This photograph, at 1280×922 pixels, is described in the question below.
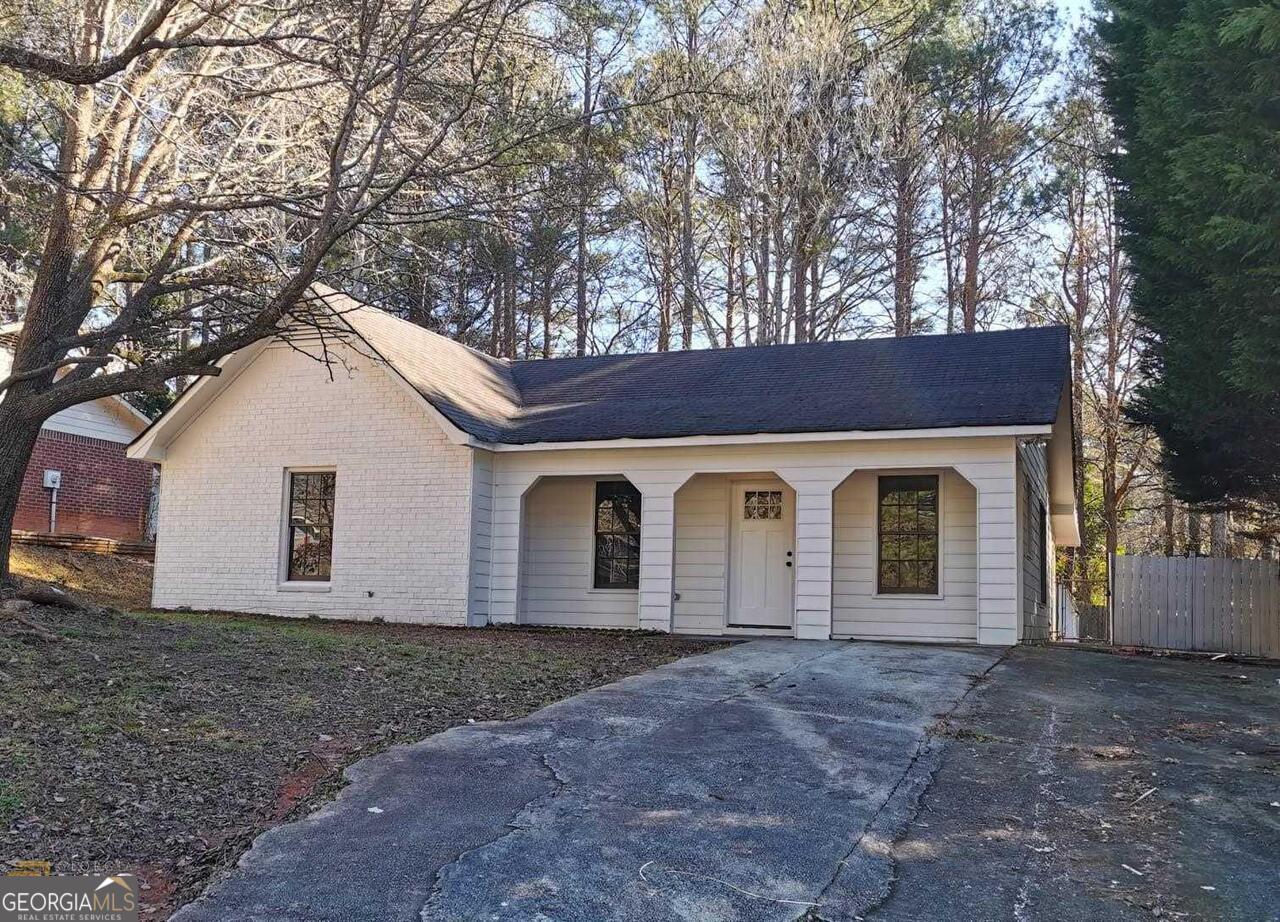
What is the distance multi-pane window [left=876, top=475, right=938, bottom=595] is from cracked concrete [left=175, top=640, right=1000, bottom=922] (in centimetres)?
581

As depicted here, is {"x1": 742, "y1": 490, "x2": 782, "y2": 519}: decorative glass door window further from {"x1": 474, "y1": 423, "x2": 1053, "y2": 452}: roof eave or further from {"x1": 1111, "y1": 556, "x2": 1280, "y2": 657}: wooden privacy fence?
{"x1": 1111, "y1": 556, "x2": 1280, "y2": 657}: wooden privacy fence

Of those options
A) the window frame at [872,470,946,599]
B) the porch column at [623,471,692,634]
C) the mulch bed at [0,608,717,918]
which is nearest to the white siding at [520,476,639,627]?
the porch column at [623,471,692,634]

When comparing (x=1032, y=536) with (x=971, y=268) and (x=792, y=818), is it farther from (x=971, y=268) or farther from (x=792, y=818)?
(x=792, y=818)

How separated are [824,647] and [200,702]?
696 cm

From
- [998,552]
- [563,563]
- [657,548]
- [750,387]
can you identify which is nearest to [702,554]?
[657,548]

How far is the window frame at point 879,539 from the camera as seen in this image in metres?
13.2

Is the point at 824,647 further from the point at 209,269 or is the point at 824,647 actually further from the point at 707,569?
the point at 209,269

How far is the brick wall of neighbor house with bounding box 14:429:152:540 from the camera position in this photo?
2305 centimetres

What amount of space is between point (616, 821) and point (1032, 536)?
12.1m

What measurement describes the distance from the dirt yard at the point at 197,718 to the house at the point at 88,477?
15392 mm

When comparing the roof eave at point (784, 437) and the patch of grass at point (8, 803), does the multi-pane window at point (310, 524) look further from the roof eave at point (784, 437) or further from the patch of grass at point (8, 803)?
the patch of grass at point (8, 803)

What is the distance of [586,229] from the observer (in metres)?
23.0

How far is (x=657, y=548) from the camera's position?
546 inches

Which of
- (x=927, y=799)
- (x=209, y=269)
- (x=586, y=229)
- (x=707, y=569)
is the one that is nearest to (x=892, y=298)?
(x=586, y=229)
